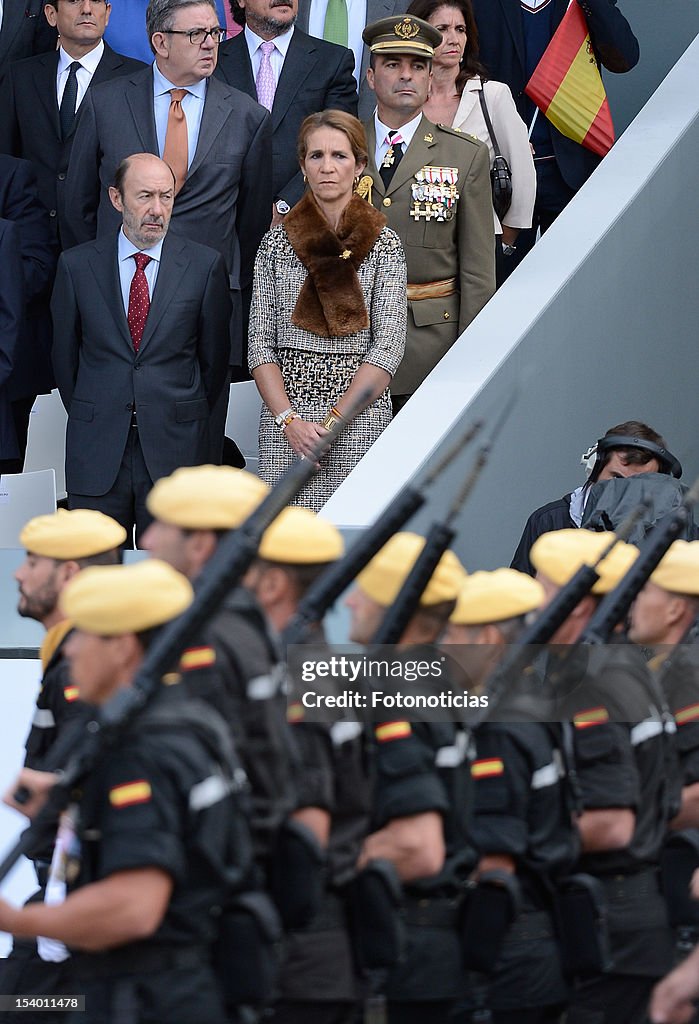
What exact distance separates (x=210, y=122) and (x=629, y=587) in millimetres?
3482

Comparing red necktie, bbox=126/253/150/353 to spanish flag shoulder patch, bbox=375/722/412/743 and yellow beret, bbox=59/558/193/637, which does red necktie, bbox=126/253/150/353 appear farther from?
yellow beret, bbox=59/558/193/637

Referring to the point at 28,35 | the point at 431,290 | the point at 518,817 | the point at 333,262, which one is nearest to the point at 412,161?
the point at 431,290

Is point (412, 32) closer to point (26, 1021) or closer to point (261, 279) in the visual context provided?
point (261, 279)

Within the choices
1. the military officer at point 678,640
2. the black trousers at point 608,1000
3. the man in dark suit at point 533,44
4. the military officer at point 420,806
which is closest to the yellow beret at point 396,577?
the military officer at point 420,806

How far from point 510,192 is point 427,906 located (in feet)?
14.0

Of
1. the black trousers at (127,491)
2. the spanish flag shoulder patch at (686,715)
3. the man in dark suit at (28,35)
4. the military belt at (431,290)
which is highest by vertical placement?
the man in dark suit at (28,35)

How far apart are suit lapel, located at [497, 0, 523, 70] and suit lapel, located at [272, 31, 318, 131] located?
41.2 inches

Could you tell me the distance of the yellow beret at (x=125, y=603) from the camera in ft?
11.3

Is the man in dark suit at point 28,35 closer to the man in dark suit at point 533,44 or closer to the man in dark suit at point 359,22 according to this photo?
the man in dark suit at point 359,22

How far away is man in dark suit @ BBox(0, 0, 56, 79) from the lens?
7.94 m

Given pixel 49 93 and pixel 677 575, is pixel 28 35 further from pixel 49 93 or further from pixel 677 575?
pixel 677 575

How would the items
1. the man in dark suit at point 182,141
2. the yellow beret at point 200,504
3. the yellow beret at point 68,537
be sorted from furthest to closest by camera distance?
1. the man in dark suit at point 182,141
2. the yellow beret at point 68,537
3. the yellow beret at point 200,504

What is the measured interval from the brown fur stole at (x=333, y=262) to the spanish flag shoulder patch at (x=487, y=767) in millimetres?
3017

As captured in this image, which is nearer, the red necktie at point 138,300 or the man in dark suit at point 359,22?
the red necktie at point 138,300
